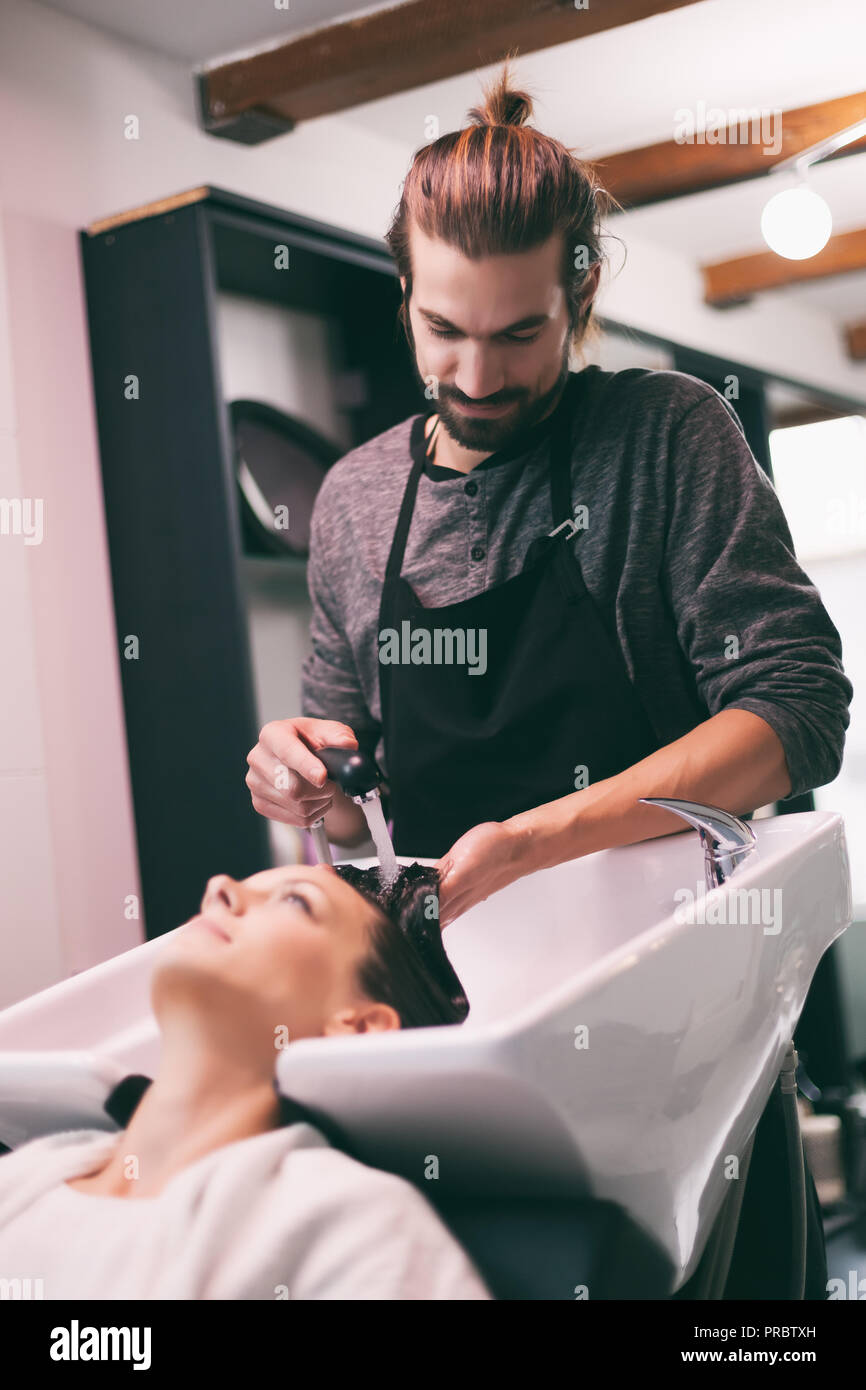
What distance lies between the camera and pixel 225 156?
2.52 m

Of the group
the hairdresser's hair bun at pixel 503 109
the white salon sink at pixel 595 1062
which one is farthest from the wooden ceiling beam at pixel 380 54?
the white salon sink at pixel 595 1062

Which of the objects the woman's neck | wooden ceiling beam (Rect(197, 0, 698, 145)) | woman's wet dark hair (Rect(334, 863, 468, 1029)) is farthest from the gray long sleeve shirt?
wooden ceiling beam (Rect(197, 0, 698, 145))

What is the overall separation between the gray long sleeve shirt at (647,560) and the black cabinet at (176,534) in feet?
1.80

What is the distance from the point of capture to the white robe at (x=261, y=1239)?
67 cm

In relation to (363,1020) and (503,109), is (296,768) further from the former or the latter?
(503,109)

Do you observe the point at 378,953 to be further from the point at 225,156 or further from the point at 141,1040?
the point at 225,156

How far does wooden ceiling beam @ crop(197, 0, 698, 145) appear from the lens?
2.03 metres

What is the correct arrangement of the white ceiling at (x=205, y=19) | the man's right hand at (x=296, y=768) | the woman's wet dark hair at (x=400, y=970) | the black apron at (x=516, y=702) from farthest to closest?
1. the white ceiling at (x=205, y=19)
2. the black apron at (x=516, y=702)
3. the man's right hand at (x=296, y=768)
4. the woman's wet dark hair at (x=400, y=970)

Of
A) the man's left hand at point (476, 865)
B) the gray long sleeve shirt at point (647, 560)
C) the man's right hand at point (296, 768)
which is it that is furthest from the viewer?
the gray long sleeve shirt at point (647, 560)

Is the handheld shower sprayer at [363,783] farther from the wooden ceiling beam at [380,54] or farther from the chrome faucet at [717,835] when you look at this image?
the wooden ceiling beam at [380,54]

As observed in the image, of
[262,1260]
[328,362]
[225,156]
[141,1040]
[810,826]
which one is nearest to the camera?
[262,1260]

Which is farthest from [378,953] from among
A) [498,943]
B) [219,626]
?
[219,626]

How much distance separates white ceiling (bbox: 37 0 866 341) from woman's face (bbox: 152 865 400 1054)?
5.80 feet
